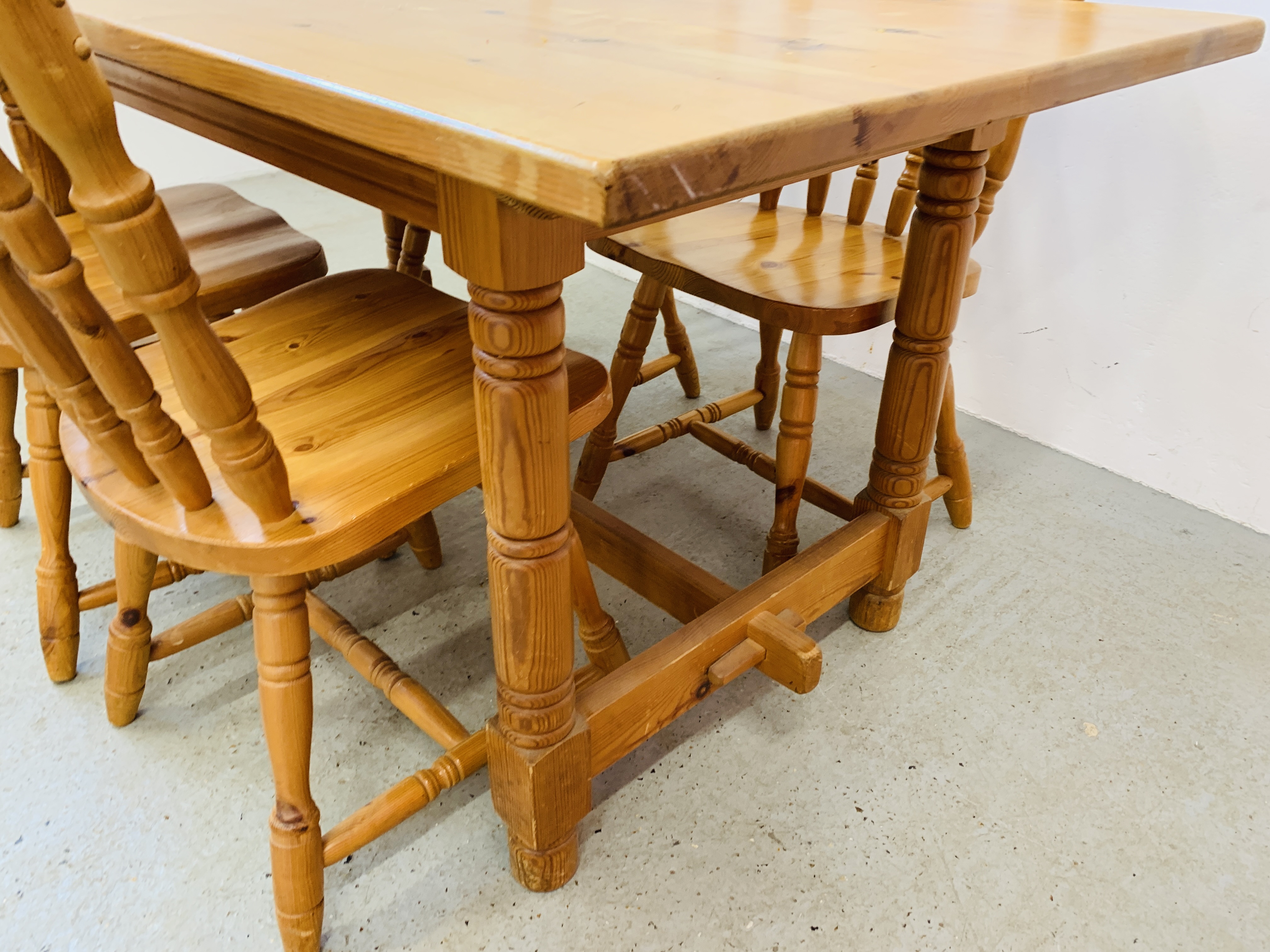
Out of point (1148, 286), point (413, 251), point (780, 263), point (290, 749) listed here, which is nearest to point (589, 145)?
point (290, 749)

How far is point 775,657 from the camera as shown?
108 centimetres

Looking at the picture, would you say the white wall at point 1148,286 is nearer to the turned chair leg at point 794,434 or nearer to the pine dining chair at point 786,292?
the pine dining chair at point 786,292

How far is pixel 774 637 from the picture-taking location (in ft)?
3.53

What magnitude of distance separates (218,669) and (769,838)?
2.83ft

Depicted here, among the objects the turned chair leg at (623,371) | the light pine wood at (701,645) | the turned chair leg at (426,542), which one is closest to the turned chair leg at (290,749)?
the light pine wood at (701,645)

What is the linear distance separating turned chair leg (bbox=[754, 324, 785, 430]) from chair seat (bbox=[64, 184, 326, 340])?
2.76 feet

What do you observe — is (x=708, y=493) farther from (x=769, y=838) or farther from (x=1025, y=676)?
(x=769, y=838)

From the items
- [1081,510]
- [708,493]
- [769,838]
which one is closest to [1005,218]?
[1081,510]

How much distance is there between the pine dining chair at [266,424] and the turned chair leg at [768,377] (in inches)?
31.3

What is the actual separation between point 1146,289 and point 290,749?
176 cm

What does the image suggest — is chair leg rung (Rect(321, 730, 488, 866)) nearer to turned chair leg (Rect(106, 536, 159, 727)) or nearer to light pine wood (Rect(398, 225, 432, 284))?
turned chair leg (Rect(106, 536, 159, 727))

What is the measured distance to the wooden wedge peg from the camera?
1040 mm

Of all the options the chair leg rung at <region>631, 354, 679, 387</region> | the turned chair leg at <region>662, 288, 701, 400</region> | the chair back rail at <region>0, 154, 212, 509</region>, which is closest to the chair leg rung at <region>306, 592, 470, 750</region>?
the chair back rail at <region>0, 154, 212, 509</region>

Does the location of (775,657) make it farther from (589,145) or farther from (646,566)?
(589,145)
